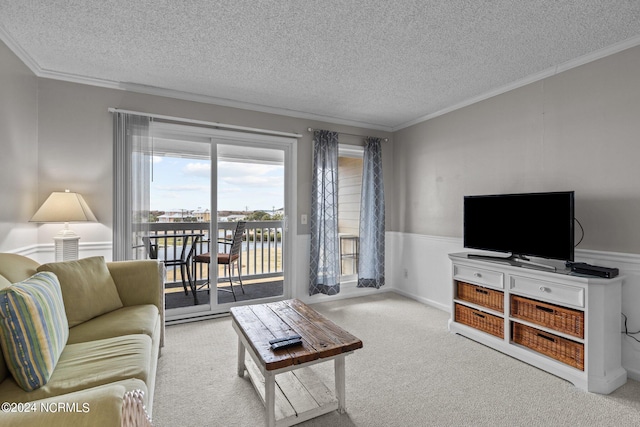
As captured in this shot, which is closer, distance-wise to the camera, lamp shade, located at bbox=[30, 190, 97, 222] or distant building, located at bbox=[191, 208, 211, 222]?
lamp shade, located at bbox=[30, 190, 97, 222]

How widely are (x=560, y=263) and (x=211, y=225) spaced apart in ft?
11.5

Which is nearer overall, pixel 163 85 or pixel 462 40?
pixel 462 40

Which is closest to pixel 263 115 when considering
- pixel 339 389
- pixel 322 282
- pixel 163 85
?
pixel 163 85

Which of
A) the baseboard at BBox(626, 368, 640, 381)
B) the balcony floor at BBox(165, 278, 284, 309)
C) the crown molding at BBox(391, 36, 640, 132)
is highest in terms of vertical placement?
the crown molding at BBox(391, 36, 640, 132)

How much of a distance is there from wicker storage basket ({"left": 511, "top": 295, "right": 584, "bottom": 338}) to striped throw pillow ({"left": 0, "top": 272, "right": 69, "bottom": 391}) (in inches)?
122

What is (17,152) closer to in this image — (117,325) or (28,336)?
(117,325)

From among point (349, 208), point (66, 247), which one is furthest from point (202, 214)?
point (349, 208)

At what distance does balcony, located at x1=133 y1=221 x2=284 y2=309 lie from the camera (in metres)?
3.88

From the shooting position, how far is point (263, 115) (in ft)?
12.6

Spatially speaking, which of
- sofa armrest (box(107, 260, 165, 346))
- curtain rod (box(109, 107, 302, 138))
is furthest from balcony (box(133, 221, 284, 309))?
curtain rod (box(109, 107, 302, 138))

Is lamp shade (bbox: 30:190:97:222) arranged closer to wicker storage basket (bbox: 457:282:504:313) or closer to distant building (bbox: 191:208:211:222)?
distant building (bbox: 191:208:211:222)

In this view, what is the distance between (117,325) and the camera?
6.35 feet

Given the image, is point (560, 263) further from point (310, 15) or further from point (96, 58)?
point (96, 58)

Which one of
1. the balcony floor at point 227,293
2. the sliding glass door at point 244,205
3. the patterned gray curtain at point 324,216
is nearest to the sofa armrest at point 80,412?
the sliding glass door at point 244,205
